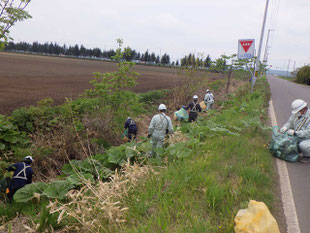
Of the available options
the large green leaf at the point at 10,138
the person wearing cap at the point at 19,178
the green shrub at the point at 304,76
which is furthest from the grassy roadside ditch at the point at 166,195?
the green shrub at the point at 304,76

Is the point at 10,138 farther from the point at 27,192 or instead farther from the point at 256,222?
the point at 256,222

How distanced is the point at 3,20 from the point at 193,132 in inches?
208

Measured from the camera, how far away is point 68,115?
858cm

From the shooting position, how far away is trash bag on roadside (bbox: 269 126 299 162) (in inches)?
196

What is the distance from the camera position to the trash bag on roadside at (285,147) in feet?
16.3

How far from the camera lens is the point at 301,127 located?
5.11 metres

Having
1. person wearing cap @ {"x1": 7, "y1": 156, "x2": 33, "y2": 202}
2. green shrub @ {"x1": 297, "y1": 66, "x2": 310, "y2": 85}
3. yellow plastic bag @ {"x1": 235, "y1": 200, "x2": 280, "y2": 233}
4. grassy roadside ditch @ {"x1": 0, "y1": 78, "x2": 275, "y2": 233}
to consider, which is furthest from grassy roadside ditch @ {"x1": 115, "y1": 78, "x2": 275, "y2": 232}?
green shrub @ {"x1": 297, "y1": 66, "x2": 310, "y2": 85}

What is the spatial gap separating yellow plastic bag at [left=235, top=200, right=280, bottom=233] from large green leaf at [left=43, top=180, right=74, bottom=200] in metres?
2.81

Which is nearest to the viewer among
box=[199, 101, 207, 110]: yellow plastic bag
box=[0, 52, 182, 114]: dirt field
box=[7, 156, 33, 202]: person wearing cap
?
box=[7, 156, 33, 202]: person wearing cap

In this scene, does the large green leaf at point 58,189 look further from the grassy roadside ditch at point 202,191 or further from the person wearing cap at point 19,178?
the grassy roadside ditch at point 202,191

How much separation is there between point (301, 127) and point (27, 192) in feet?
19.0

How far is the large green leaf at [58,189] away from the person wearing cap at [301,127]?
4.74 m

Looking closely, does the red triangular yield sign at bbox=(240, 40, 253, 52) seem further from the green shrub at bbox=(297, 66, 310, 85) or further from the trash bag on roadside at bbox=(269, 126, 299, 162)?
the green shrub at bbox=(297, 66, 310, 85)

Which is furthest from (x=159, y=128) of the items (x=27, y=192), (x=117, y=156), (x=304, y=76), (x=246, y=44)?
(x=304, y=76)
